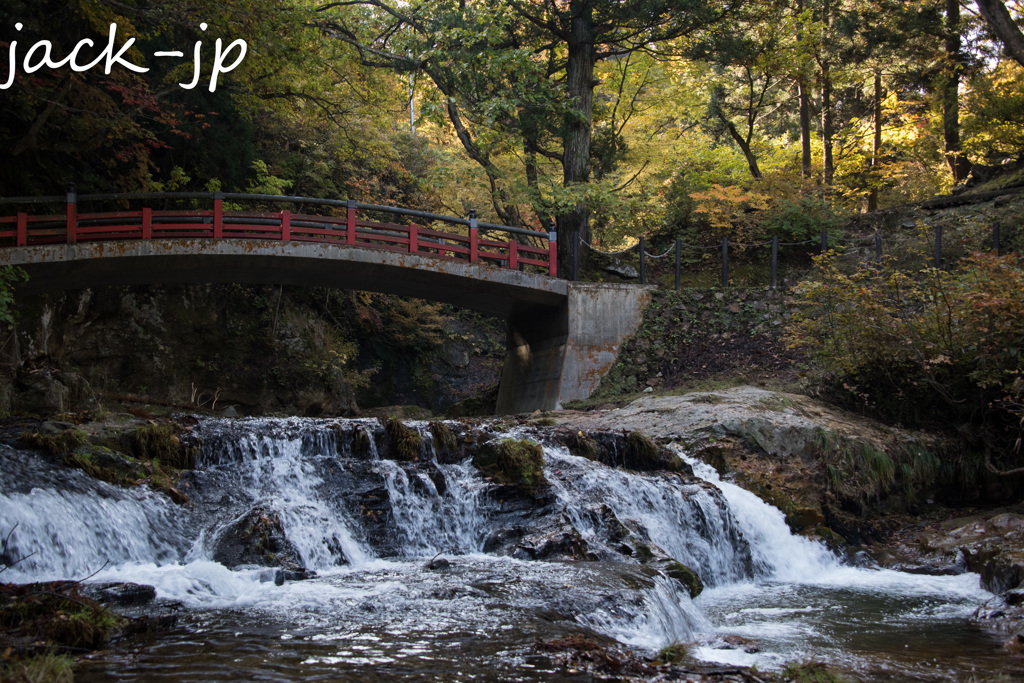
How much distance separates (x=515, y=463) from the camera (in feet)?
31.6

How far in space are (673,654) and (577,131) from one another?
14.5 m

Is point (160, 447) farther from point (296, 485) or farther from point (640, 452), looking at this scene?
point (640, 452)

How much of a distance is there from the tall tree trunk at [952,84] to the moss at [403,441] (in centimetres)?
1733

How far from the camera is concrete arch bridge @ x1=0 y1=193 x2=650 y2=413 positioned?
13461 millimetres

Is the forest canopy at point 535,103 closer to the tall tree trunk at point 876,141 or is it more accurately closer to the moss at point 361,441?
the tall tree trunk at point 876,141

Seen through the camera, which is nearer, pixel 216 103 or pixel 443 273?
pixel 443 273

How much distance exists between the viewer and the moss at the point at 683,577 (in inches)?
299

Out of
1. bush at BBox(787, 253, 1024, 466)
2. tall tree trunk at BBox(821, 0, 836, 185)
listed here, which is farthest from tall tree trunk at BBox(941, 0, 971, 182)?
bush at BBox(787, 253, 1024, 466)

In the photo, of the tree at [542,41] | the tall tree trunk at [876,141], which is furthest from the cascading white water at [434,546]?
the tall tree trunk at [876,141]

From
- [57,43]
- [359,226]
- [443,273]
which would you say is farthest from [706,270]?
[57,43]

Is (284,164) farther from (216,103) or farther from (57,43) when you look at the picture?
(57,43)

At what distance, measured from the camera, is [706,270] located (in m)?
19.1

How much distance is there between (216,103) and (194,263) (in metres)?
5.98

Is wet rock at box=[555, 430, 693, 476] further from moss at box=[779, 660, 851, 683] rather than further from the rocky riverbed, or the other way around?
moss at box=[779, 660, 851, 683]
